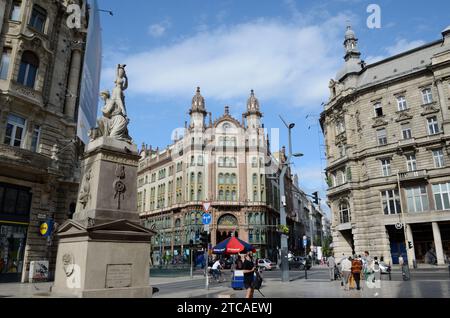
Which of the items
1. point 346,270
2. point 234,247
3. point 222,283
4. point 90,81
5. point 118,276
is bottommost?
point 222,283

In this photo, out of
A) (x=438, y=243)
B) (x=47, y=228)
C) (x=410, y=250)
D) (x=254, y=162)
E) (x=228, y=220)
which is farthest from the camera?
(x=254, y=162)

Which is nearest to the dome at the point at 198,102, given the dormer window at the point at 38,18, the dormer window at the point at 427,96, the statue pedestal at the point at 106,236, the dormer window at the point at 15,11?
the dormer window at the point at 427,96

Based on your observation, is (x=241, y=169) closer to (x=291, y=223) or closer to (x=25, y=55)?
(x=291, y=223)

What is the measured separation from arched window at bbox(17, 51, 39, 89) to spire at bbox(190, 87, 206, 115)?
4576cm

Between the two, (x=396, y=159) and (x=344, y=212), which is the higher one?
(x=396, y=159)

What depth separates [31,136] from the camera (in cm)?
2245

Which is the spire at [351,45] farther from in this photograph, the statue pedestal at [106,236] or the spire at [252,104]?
the statue pedestal at [106,236]

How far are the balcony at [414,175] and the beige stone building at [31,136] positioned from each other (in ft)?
106

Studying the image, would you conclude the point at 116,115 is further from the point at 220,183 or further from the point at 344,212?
the point at 220,183

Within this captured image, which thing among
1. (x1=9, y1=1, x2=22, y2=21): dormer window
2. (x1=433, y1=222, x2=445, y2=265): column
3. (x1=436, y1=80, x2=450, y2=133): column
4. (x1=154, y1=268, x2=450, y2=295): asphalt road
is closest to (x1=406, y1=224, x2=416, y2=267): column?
(x1=433, y1=222, x2=445, y2=265): column

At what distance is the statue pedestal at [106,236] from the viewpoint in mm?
9109

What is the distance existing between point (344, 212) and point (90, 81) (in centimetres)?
3293

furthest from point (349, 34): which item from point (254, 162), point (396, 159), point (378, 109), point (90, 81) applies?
point (90, 81)
